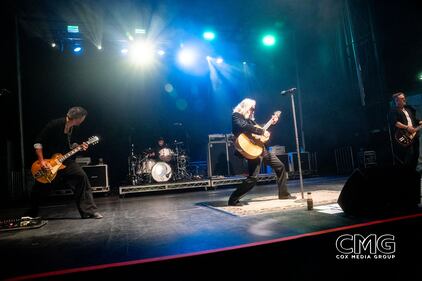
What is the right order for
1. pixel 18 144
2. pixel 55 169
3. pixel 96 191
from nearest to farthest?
pixel 55 169 < pixel 96 191 < pixel 18 144

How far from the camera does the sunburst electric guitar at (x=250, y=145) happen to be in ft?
15.1

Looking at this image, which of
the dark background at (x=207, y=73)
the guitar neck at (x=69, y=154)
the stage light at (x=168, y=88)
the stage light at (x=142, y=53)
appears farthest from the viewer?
the stage light at (x=168, y=88)

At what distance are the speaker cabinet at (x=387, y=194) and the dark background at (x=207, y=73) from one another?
6.56 metres

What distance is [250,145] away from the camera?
4652 mm

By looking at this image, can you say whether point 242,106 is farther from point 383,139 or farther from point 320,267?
point 383,139

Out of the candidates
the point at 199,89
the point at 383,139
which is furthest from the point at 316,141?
the point at 199,89

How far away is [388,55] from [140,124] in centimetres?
944

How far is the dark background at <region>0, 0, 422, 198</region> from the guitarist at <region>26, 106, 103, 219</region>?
15.7 ft

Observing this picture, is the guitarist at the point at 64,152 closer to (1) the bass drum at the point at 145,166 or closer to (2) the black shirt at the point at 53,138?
(2) the black shirt at the point at 53,138

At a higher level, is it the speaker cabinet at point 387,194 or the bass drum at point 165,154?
the bass drum at point 165,154

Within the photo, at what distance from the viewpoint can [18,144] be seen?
8.96 metres

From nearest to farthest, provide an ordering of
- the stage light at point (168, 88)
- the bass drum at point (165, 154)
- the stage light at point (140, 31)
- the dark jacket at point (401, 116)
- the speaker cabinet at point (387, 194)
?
the speaker cabinet at point (387, 194)
the dark jacket at point (401, 116)
the bass drum at point (165, 154)
the stage light at point (140, 31)
the stage light at point (168, 88)

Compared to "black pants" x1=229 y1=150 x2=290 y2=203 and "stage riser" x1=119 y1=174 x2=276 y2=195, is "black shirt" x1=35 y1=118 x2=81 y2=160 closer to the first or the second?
"black pants" x1=229 y1=150 x2=290 y2=203

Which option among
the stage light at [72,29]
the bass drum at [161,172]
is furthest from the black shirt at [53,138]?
the stage light at [72,29]
